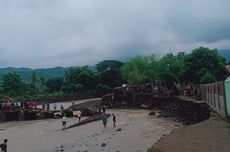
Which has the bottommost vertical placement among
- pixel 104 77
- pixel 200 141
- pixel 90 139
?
pixel 90 139

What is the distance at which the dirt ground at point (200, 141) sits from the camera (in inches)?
781

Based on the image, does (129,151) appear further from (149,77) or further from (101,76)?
(101,76)

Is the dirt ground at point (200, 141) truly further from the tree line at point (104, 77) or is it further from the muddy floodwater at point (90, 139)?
the tree line at point (104, 77)

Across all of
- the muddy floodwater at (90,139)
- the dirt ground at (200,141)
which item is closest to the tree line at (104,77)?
the muddy floodwater at (90,139)

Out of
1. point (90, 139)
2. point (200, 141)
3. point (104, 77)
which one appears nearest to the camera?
point (200, 141)

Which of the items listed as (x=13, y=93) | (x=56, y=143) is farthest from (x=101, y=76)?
(x=56, y=143)

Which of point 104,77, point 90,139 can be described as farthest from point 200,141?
point 104,77

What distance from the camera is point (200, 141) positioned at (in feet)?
72.5

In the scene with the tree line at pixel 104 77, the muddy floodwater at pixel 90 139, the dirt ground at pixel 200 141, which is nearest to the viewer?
the dirt ground at pixel 200 141

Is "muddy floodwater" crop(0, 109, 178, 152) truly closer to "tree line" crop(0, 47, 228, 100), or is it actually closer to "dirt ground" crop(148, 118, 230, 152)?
"dirt ground" crop(148, 118, 230, 152)

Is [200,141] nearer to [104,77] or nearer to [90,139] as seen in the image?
[90,139]

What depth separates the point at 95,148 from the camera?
96.1 feet

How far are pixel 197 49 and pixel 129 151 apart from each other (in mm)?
52115

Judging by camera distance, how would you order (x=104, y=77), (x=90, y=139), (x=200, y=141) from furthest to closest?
(x=104, y=77), (x=90, y=139), (x=200, y=141)
